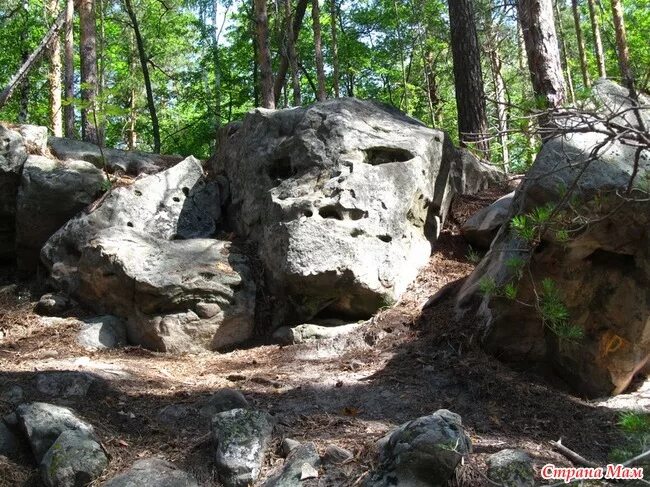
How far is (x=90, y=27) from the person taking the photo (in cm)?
1216

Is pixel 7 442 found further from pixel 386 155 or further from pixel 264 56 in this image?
pixel 264 56

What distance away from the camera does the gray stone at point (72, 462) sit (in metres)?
3.88

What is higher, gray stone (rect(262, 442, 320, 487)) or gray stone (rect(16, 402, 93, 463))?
gray stone (rect(16, 402, 93, 463))

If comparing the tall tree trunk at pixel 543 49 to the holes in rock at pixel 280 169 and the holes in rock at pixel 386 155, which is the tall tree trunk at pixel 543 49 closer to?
the holes in rock at pixel 386 155

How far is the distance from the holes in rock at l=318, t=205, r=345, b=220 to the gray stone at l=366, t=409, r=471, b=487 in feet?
11.0

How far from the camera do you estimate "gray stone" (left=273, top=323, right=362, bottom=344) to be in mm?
6363

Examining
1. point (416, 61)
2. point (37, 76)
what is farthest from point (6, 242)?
point (416, 61)

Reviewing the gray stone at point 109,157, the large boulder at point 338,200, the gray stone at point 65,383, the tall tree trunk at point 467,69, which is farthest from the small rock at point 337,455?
the tall tree trunk at point 467,69

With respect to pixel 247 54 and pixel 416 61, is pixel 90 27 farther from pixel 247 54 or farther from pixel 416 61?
pixel 416 61

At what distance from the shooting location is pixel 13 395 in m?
4.77

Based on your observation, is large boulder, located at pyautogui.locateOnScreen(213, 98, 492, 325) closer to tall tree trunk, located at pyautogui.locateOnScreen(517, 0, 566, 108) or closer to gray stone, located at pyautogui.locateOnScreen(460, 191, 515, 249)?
gray stone, located at pyautogui.locateOnScreen(460, 191, 515, 249)

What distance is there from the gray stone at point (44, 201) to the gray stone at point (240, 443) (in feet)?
17.5

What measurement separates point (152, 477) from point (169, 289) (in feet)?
9.35

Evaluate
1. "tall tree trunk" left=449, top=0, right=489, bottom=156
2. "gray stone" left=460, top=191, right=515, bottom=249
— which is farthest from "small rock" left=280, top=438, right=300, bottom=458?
"tall tree trunk" left=449, top=0, right=489, bottom=156
